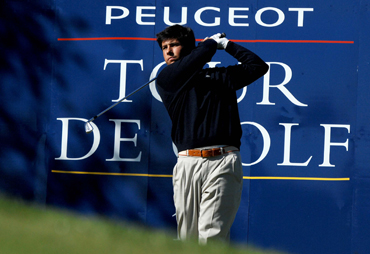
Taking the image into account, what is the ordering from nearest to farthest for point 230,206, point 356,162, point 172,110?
point 230,206 → point 172,110 → point 356,162

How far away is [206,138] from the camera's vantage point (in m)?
2.77

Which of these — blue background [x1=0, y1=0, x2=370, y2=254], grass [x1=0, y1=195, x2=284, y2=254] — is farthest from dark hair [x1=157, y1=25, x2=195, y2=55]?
grass [x1=0, y1=195, x2=284, y2=254]

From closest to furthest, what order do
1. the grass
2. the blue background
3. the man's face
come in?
the grass, the man's face, the blue background

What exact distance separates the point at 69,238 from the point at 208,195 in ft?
6.31

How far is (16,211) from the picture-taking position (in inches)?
38.2

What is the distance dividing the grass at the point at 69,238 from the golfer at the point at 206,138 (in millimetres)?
1743

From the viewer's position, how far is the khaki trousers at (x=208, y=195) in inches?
106

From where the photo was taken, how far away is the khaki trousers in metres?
2.68

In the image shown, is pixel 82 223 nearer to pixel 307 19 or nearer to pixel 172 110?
pixel 172 110

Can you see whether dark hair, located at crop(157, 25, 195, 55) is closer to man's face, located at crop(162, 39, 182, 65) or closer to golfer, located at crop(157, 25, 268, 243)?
man's face, located at crop(162, 39, 182, 65)

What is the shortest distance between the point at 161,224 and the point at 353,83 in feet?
7.78

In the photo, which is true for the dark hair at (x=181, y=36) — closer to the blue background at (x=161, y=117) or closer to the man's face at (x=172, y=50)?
the man's face at (x=172, y=50)

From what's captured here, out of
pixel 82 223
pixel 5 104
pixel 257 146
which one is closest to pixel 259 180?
pixel 257 146

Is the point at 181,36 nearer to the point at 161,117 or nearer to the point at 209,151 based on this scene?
the point at 209,151
